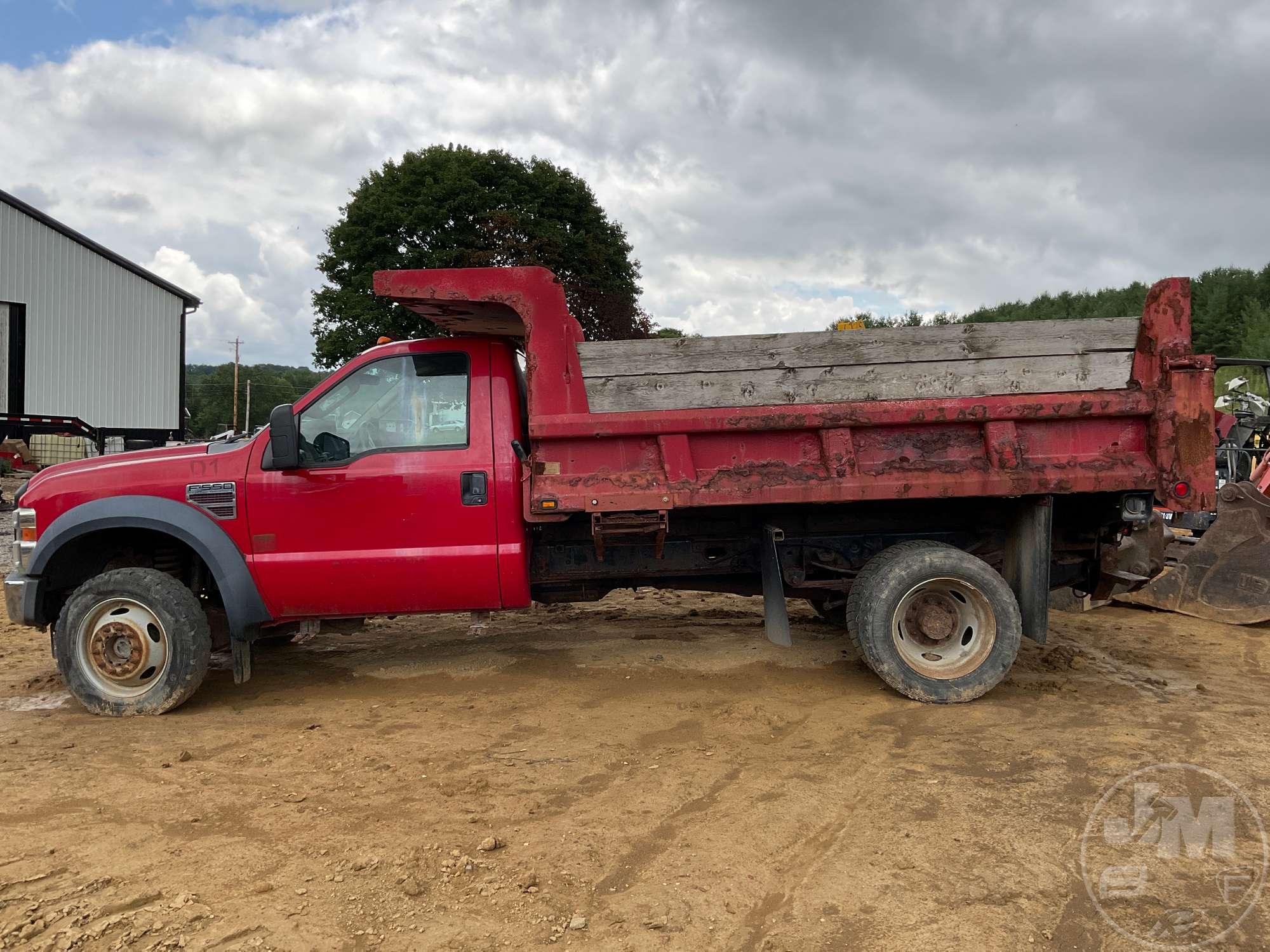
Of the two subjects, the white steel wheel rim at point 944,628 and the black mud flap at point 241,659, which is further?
the black mud flap at point 241,659

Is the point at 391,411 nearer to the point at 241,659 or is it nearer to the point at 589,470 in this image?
the point at 589,470

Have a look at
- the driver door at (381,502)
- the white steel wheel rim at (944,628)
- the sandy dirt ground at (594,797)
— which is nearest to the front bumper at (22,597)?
the sandy dirt ground at (594,797)

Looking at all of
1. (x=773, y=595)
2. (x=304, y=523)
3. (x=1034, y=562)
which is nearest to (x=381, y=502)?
(x=304, y=523)

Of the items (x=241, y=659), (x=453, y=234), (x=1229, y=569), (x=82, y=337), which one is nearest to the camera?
(x=241, y=659)

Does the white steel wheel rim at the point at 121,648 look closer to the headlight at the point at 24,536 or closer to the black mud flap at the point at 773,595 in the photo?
the headlight at the point at 24,536

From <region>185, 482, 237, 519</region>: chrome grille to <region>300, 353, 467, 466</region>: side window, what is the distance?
0.50m

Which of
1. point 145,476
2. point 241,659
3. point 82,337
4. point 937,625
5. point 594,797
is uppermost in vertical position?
point 82,337

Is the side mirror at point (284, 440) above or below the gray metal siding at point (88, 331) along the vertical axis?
below

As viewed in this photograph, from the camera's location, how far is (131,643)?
16.6 feet

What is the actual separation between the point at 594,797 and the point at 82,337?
22400mm

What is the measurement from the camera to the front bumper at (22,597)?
5.04 m

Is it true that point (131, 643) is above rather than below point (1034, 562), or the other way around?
below

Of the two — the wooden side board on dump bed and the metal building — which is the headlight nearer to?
the wooden side board on dump bed

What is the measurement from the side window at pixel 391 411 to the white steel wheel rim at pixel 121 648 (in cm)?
136
